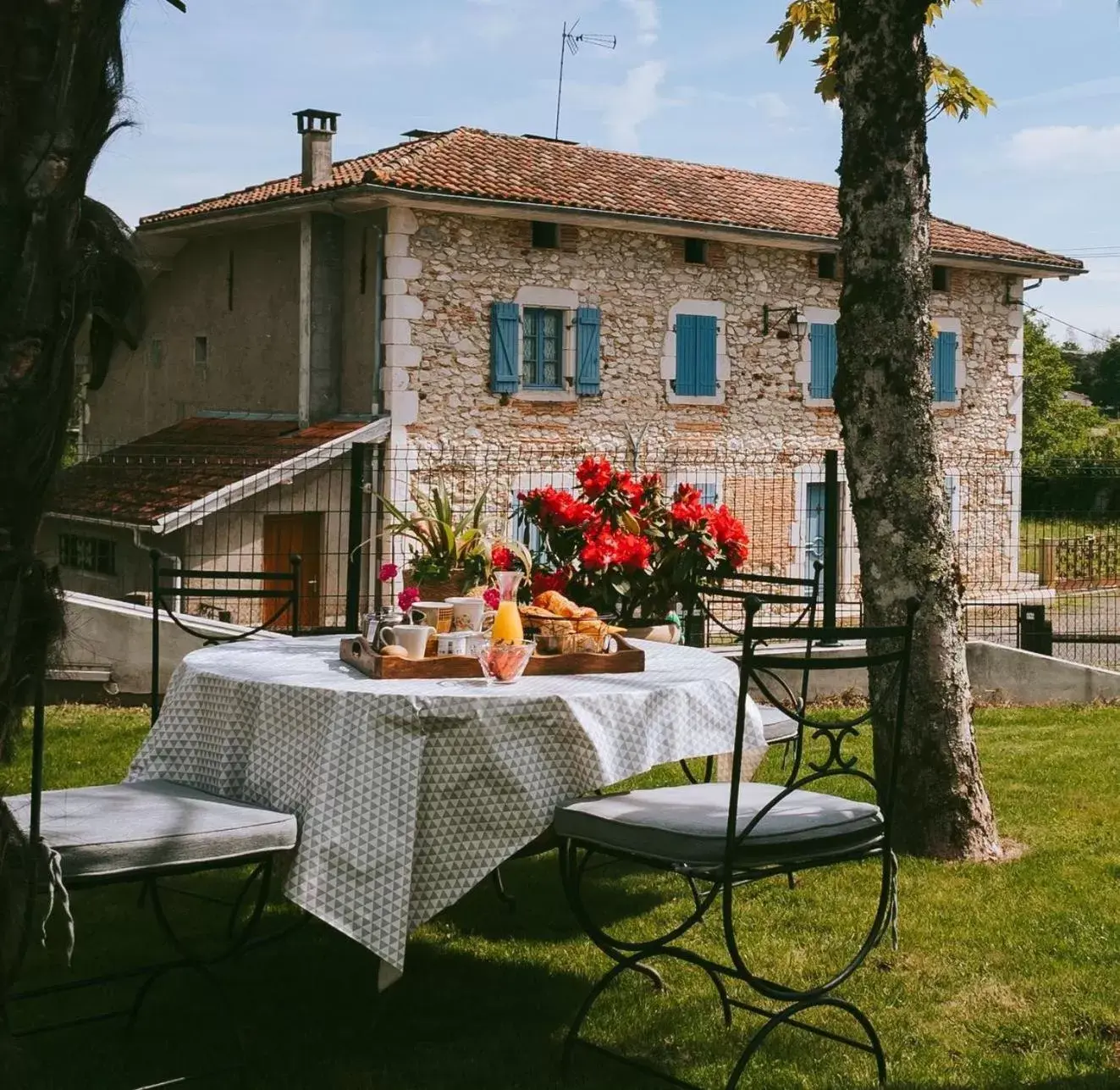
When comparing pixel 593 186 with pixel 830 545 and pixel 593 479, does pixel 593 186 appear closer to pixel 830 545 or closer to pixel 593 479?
pixel 830 545

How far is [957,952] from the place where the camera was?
458 centimetres

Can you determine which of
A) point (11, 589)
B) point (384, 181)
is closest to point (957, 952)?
point (11, 589)

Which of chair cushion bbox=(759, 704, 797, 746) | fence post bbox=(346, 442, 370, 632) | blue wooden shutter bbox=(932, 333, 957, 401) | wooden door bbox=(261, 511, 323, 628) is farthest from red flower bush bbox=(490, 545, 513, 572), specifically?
blue wooden shutter bbox=(932, 333, 957, 401)

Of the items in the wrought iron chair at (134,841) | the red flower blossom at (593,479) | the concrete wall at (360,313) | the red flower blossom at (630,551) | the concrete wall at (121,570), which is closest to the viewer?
the wrought iron chair at (134,841)

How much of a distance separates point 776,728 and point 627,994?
56.2 inches

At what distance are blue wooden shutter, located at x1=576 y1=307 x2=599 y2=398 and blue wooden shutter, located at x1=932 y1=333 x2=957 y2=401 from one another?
20.4 feet

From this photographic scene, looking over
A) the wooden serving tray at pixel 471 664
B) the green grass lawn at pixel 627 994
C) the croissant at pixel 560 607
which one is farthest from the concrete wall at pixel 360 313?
the wooden serving tray at pixel 471 664

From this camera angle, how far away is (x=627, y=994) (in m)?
4.16

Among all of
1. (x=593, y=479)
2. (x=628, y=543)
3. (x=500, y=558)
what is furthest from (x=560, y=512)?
(x=500, y=558)

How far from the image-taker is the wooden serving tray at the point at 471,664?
4125mm

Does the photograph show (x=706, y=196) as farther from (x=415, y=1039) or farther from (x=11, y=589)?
(x=11, y=589)

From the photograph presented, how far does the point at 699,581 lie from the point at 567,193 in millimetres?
14118

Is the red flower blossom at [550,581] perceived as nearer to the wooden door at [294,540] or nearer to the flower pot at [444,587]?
the flower pot at [444,587]

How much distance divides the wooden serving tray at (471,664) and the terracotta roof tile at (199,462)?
1127cm
